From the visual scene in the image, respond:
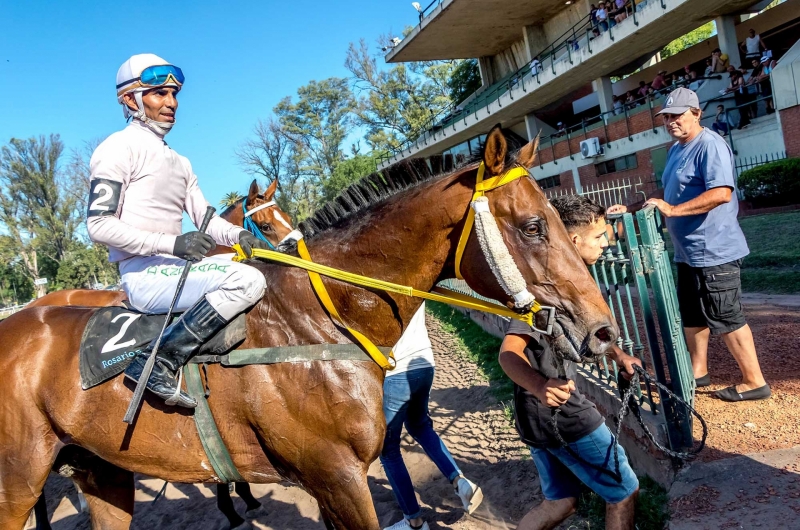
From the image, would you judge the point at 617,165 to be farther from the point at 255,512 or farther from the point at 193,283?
the point at 193,283

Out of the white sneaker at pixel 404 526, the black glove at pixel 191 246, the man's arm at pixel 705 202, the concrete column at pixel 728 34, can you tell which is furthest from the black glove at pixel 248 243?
the concrete column at pixel 728 34

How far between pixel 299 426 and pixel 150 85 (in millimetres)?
1893

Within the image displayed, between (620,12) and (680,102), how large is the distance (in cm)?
2050

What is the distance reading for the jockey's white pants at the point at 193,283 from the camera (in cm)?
257

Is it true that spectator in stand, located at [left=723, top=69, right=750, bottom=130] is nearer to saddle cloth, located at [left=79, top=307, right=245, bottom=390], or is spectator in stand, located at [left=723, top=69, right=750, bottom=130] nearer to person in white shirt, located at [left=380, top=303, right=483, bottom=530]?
person in white shirt, located at [left=380, top=303, right=483, bottom=530]

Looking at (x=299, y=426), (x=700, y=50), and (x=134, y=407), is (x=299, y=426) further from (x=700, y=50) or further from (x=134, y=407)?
(x=700, y=50)

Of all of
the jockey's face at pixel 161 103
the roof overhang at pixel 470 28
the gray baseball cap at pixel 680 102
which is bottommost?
the gray baseball cap at pixel 680 102

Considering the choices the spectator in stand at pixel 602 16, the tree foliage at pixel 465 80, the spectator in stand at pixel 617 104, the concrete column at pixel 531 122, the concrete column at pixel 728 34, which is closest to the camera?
the concrete column at pixel 728 34

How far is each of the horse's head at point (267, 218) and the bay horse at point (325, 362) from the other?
3178 millimetres

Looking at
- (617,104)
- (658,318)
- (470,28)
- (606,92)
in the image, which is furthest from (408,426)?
(470,28)

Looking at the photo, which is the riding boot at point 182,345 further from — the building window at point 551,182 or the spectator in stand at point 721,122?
the building window at point 551,182

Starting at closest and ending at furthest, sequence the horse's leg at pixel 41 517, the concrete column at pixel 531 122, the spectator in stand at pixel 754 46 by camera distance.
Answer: the horse's leg at pixel 41 517 < the spectator in stand at pixel 754 46 < the concrete column at pixel 531 122

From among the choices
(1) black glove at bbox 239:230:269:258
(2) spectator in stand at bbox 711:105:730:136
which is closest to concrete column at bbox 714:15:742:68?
(2) spectator in stand at bbox 711:105:730:136

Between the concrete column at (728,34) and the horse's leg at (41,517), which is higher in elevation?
the concrete column at (728,34)
